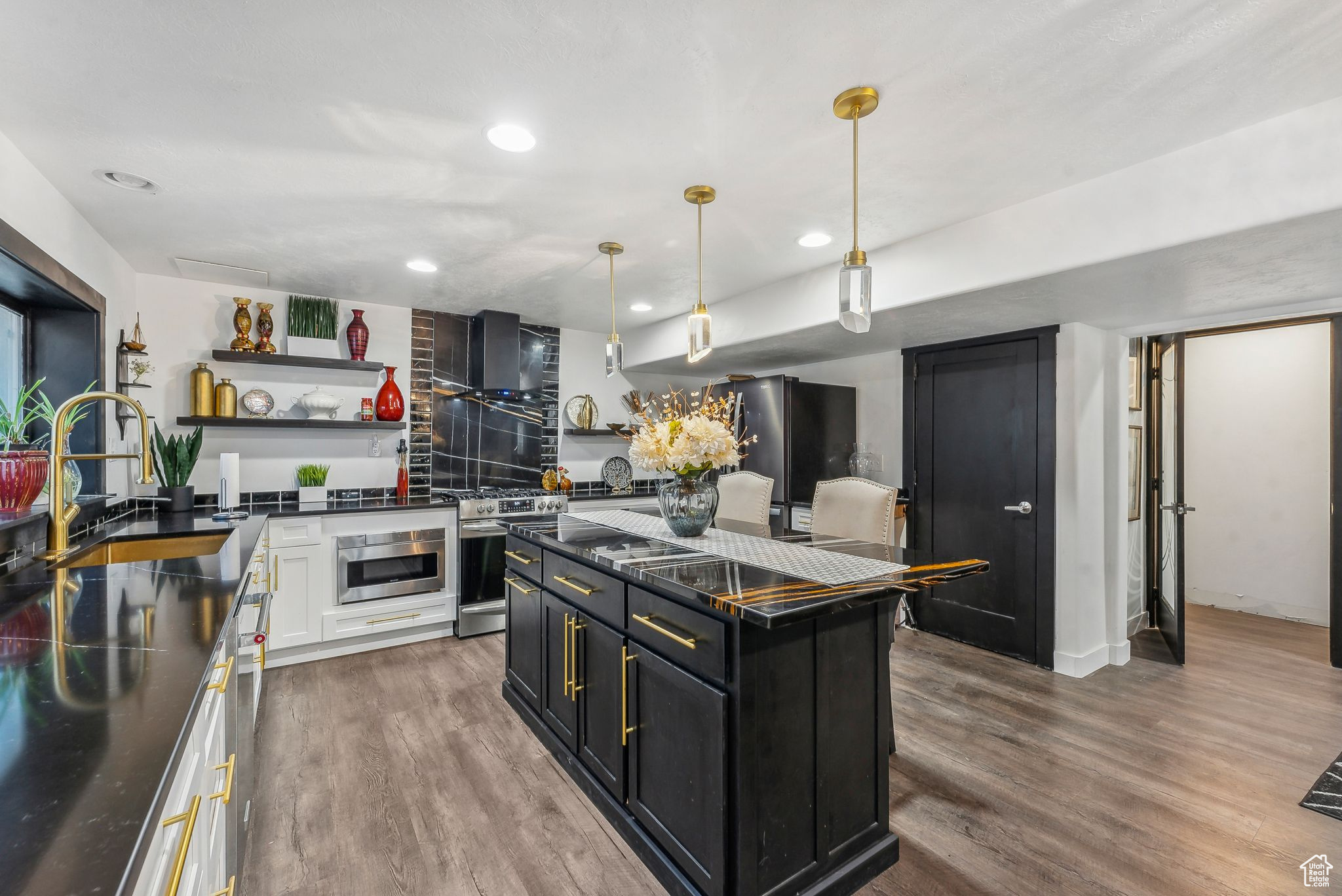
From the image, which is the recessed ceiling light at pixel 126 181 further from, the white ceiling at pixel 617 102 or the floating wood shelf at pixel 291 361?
the floating wood shelf at pixel 291 361

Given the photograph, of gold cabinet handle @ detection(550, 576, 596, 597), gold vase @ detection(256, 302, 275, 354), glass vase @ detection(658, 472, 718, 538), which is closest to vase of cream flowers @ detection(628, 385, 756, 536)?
glass vase @ detection(658, 472, 718, 538)

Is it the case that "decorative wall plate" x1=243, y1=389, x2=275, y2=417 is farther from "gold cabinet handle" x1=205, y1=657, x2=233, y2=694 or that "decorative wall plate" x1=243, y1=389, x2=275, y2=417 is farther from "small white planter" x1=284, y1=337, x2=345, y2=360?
"gold cabinet handle" x1=205, y1=657, x2=233, y2=694

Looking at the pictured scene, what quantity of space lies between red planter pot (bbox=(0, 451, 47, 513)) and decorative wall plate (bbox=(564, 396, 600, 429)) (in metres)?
3.58

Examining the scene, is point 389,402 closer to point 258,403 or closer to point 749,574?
point 258,403

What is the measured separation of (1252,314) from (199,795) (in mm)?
4569

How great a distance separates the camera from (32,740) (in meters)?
0.74

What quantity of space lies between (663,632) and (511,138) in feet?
5.56

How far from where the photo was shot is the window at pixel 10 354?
2.66 m

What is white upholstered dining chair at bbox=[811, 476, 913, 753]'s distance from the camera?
9.05ft

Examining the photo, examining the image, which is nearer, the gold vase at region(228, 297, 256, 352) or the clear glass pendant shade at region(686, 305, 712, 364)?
the clear glass pendant shade at region(686, 305, 712, 364)

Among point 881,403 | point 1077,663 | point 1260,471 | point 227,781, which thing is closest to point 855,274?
point 227,781

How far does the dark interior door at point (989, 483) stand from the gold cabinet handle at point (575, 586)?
2.48 metres

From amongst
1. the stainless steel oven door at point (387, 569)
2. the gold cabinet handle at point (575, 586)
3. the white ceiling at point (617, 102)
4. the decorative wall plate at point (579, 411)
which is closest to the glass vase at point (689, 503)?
the gold cabinet handle at point (575, 586)

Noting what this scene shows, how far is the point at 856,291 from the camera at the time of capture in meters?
1.78
